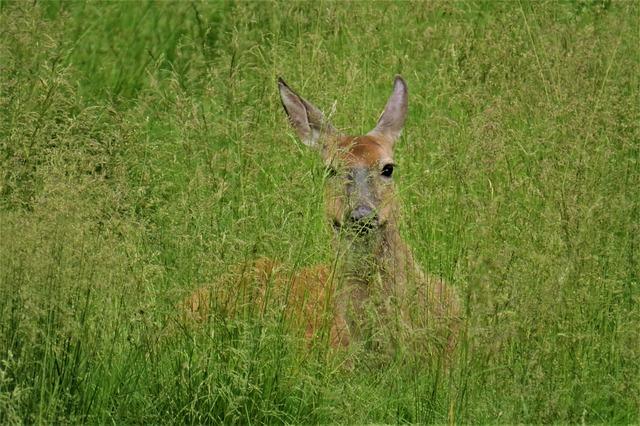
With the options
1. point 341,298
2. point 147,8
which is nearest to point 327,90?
point 341,298

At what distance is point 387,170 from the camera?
23.9ft

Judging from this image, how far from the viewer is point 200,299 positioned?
5.79 metres

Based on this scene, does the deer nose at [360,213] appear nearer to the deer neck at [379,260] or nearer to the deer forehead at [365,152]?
the deer neck at [379,260]

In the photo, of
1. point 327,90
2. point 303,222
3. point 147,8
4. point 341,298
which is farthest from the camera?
point 147,8

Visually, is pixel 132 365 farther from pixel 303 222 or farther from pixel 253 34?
pixel 253 34

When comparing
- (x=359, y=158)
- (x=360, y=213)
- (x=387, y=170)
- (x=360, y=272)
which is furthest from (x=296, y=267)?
(x=387, y=170)

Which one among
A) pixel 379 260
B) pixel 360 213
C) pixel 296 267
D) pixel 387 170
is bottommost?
pixel 296 267

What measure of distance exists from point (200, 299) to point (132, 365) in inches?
15.4

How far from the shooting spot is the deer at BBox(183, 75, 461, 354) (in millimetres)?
5844

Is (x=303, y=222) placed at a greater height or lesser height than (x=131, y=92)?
lesser

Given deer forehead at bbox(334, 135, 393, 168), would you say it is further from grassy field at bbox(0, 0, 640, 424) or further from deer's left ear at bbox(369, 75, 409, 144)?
deer's left ear at bbox(369, 75, 409, 144)

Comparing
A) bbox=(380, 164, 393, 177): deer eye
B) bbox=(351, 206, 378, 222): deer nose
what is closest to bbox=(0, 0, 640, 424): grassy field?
bbox=(380, 164, 393, 177): deer eye

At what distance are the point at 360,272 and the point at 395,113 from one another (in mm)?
1440

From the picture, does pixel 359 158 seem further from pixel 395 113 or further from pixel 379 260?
pixel 395 113
